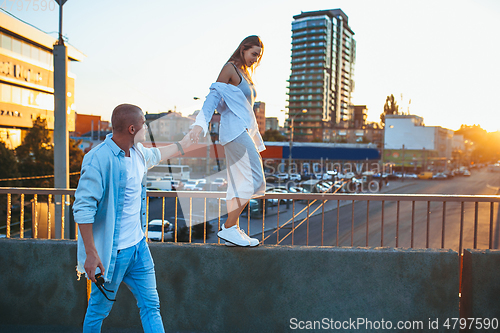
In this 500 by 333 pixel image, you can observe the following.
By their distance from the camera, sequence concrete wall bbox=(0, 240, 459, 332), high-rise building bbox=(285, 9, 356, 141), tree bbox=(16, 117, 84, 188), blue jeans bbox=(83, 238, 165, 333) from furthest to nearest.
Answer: high-rise building bbox=(285, 9, 356, 141), tree bbox=(16, 117, 84, 188), concrete wall bbox=(0, 240, 459, 332), blue jeans bbox=(83, 238, 165, 333)

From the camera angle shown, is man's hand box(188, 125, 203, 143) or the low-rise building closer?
man's hand box(188, 125, 203, 143)

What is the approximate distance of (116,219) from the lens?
200 centimetres

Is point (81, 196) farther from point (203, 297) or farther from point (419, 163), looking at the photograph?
point (419, 163)

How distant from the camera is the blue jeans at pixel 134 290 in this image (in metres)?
2.04

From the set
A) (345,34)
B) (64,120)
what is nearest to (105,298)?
(64,120)

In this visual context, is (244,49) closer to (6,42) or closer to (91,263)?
(91,263)

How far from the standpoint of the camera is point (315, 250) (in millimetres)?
2916

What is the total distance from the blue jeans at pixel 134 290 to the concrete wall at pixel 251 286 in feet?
2.77

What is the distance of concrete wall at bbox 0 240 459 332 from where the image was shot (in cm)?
283

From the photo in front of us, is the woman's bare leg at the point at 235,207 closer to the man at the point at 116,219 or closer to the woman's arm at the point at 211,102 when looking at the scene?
the woman's arm at the point at 211,102

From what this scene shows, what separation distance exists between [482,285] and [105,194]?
9.66ft

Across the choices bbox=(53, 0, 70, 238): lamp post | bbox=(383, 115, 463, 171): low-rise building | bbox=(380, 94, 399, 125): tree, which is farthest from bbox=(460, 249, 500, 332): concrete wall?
bbox=(380, 94, 399, 125): tree

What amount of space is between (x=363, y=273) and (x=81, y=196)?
7.03ft

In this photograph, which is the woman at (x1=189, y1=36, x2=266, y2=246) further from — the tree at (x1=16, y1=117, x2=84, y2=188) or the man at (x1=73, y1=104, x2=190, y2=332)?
the tree at (x1=16, y1=117, x2=84, y2=188)
